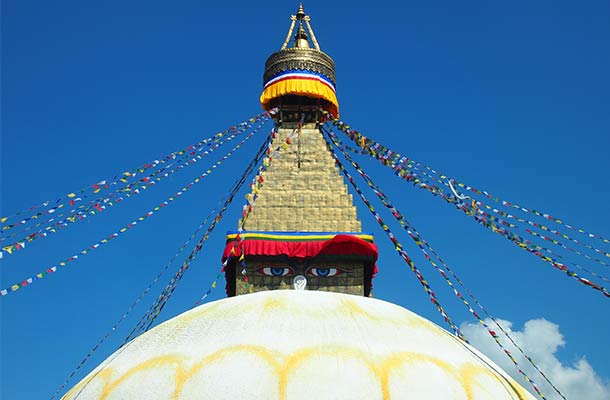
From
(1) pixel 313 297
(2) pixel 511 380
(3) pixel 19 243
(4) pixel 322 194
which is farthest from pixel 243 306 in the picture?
(4) pixel 322 194

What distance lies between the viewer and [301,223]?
12977 mm

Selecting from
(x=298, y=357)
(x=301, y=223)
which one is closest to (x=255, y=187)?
(x=301, y=223)

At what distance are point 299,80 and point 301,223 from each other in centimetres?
413

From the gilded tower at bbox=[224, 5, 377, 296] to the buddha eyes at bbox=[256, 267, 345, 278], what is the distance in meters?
0.02

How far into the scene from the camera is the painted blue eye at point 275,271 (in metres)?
12.5

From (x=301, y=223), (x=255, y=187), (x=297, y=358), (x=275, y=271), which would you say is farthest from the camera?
(x=255, y=187)

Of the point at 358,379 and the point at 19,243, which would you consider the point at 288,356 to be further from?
the point at 19,243

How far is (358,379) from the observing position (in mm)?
3154

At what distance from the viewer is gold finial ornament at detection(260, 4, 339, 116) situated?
15148 millimetres

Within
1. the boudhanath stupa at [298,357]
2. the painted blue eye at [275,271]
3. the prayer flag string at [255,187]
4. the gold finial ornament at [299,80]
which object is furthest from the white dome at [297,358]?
the gold finial ornament at [299,80]

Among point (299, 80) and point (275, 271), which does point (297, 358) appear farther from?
point (299, 80)

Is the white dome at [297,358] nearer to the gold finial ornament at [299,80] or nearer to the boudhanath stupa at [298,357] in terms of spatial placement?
the boudhanath stupa at [298,357]

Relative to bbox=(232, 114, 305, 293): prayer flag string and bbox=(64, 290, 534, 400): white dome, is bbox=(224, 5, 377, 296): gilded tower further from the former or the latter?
bbox=(64, 290, 534, 400): white dome

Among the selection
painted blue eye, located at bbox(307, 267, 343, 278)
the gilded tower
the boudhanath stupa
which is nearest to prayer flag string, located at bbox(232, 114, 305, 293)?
the gilded tower
